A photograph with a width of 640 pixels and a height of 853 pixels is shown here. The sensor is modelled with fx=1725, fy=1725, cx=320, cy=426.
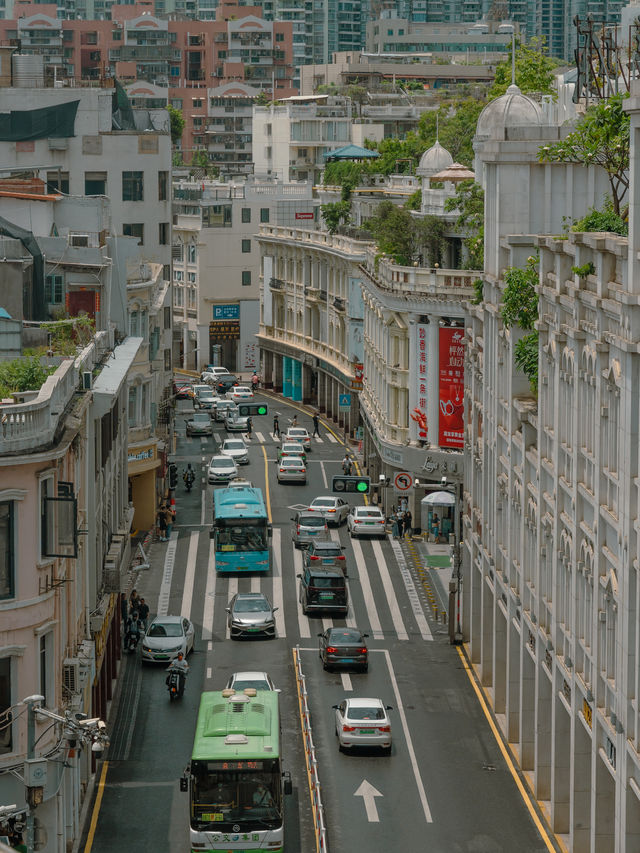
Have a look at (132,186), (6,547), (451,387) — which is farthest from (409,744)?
(132,186)

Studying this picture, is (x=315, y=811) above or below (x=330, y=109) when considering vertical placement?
below

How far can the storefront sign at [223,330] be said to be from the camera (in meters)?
165

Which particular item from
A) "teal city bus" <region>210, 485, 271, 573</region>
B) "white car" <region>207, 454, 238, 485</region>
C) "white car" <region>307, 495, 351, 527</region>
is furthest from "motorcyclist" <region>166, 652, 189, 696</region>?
"white car" <region>207, 454, 238, 485</region>

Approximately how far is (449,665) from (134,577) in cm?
1663

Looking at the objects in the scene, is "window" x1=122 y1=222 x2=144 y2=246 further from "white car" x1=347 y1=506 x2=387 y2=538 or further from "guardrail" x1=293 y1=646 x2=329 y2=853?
"guardrail" x1=293 y1=646 x2=329 y2=853

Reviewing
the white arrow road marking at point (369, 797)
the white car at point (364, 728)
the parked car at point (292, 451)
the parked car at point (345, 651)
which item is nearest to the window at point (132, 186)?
the parked car at point (292, 451)

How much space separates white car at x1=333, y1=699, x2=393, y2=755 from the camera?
58.5 m

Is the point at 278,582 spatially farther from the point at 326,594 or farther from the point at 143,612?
the point at 143,612

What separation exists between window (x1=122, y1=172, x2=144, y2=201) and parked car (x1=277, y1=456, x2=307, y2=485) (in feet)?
63.7

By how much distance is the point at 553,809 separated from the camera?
51031 millimetres

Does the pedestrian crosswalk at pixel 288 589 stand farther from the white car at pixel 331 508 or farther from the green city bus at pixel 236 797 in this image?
the green city bus at pixel 236 797

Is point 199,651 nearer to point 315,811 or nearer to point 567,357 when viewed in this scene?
point 315,811

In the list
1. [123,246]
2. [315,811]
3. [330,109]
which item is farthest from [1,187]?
[330,109]

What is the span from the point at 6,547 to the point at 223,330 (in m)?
124
